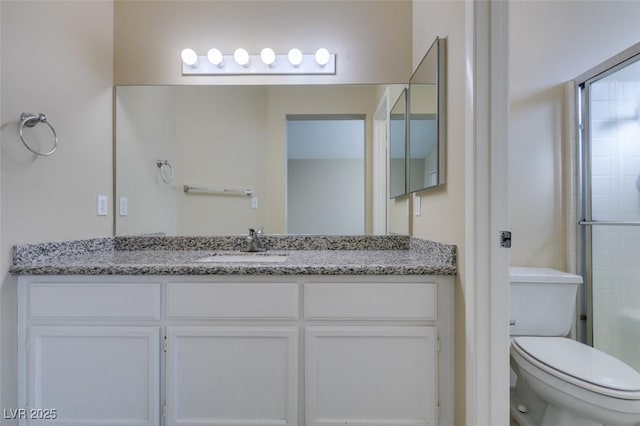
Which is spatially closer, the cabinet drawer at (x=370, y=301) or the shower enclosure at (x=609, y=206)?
the cabinet drawer at (x=370, y=301)

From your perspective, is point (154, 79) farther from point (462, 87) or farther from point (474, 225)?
point (474, 225)

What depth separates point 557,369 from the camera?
4.04ft

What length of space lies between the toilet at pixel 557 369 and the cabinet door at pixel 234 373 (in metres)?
1.02

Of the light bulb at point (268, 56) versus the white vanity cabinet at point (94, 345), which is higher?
the light bulb at point (268, 56)

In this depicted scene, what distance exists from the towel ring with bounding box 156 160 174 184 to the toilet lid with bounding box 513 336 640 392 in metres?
2.03

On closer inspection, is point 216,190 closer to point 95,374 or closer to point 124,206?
point 124,206

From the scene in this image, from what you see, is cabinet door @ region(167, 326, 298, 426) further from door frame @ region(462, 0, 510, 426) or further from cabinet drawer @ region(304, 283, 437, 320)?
door frame @ region(462, 0, 510, 426)

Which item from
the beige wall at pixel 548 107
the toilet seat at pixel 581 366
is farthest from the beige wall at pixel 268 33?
the toilet seat at pixel 581 366

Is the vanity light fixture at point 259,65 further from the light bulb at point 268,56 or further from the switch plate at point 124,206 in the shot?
the switch plate at point 124,206

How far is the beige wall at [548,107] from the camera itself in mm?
1818

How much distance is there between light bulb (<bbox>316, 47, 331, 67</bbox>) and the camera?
1793 millimetres

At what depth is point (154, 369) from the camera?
4.10ft

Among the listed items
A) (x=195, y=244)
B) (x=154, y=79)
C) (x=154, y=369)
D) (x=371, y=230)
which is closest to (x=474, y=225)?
(x=371, y=230)

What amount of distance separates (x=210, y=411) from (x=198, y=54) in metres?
1.85
